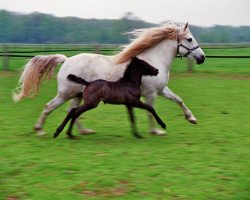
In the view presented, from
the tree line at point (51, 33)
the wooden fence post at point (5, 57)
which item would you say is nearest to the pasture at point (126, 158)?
the wooden fence post at point (5, 57)

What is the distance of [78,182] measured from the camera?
5238 millimetres

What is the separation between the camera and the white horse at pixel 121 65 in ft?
Result: 24.7

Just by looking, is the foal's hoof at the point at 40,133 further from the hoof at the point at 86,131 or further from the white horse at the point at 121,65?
the hoof at the point at 86,131

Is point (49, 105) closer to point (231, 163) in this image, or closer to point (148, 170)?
point (148, 170)

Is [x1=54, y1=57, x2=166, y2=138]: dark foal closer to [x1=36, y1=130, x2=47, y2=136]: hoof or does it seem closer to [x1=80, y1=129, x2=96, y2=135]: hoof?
[x1=36, y1=130, x2=47, y2=136]: hoof

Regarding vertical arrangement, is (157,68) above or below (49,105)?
above

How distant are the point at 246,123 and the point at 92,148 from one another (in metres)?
3.42

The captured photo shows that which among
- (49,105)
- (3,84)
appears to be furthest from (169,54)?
(3,84)

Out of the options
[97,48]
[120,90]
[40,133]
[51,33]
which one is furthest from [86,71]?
[51,33]

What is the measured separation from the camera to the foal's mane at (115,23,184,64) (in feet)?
25.3

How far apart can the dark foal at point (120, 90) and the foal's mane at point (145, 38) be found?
249mm

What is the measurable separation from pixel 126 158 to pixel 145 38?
242cm

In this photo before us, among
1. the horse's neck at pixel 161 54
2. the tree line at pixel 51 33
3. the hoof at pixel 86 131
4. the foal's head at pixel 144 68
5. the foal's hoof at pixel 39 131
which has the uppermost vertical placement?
the horse's neck at pixel 161 54

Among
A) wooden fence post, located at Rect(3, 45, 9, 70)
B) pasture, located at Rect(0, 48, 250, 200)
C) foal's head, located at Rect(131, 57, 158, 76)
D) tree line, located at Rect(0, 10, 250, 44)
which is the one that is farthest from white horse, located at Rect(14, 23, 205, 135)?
tree line, located at Rect(0, 10, 250, 44)
